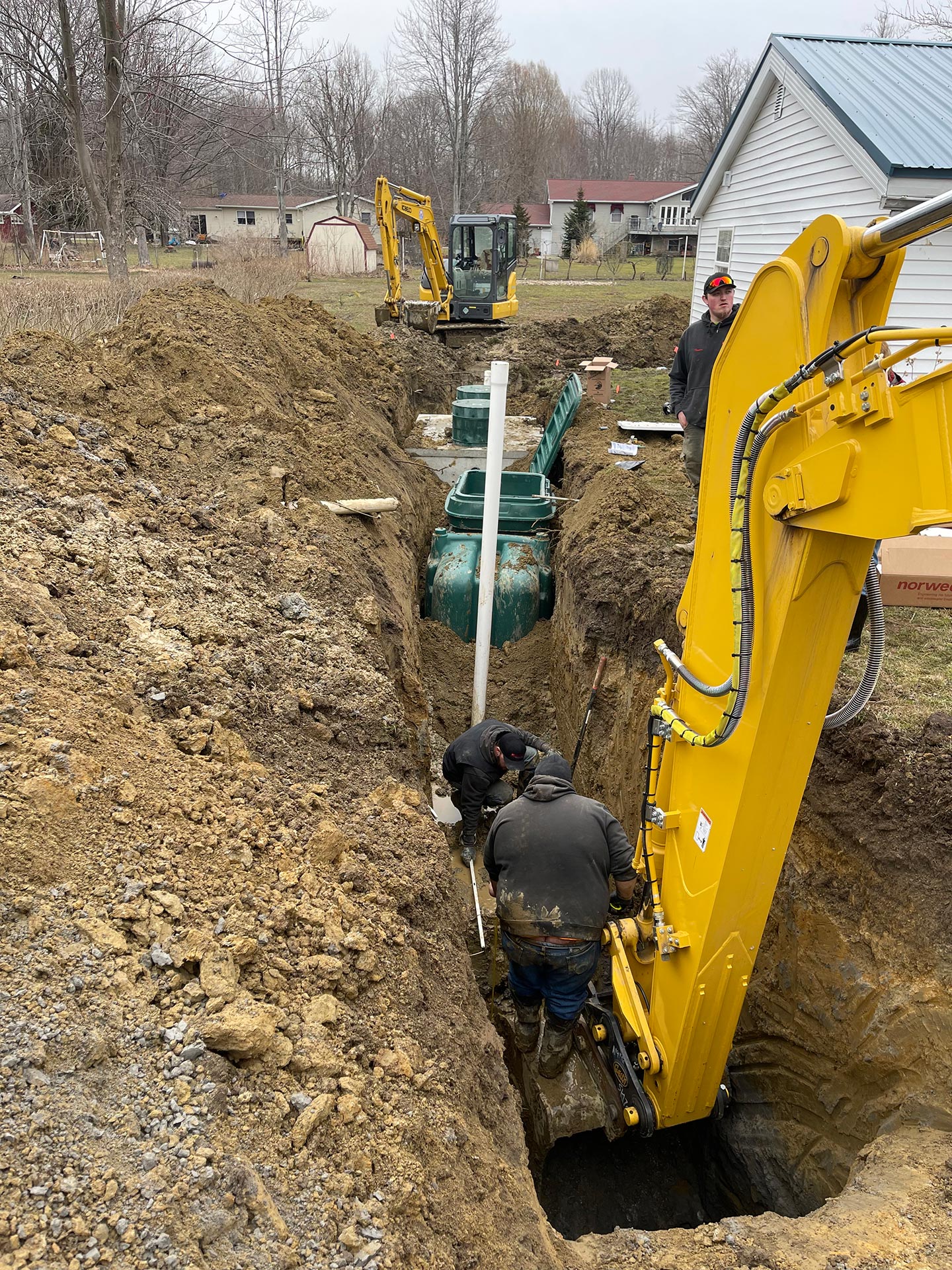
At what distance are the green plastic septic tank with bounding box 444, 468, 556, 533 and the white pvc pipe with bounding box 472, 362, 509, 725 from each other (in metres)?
1.78

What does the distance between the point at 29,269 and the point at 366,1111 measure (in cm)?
2133

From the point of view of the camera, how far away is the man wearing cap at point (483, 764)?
16.9 feet

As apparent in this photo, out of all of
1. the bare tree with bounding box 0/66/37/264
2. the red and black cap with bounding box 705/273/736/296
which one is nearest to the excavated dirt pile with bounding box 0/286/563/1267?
the red and black cap with bounding box 705/273/736/296

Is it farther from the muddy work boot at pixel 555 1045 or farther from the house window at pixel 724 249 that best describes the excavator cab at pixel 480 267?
the muddy work boot at pixel 555 1045

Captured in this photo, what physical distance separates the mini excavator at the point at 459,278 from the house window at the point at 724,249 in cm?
456

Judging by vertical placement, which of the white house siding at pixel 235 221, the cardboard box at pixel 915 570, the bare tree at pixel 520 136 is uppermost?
the bare tree at pixel 520 136

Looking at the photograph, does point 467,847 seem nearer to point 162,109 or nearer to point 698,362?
point 698,362

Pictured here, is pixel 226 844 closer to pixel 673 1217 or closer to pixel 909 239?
pixel 909 239

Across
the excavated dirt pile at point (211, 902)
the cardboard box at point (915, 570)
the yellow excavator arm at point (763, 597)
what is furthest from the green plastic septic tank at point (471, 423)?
the yellow excavator arm at point (763, 597)

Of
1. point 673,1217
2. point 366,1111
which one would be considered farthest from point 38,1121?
point 673,1217

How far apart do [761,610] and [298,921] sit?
6.31ft

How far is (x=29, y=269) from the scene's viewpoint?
18.4 meters

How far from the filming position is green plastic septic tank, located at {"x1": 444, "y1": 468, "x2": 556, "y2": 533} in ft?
28.3

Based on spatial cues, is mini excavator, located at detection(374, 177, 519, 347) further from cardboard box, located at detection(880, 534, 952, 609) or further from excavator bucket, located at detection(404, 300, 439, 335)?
cardboard box, located at detection(880, 534, 952, 609)
